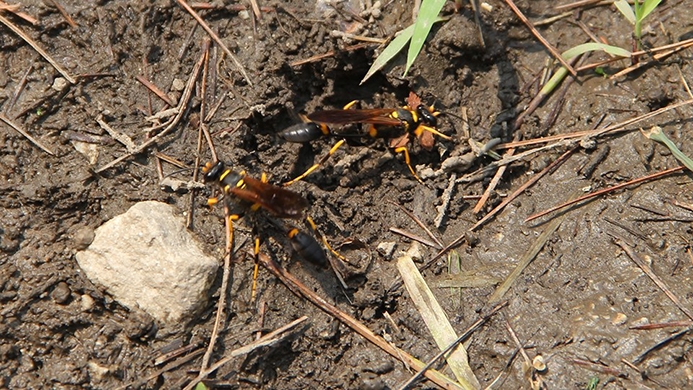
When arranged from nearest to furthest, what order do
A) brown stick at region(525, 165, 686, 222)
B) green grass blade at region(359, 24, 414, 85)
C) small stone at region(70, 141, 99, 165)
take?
small stone at region(70, 141, 99, 165)
brown stick at region(525, 165, 686, 222)
green grass blade at region(359, 24, 414, 85)

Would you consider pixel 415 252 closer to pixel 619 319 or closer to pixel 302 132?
pixel 302 132

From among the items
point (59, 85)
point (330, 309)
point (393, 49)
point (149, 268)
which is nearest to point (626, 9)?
point (393, 49)

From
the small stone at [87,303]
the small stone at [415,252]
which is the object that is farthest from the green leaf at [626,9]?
the small stone at [87,303]

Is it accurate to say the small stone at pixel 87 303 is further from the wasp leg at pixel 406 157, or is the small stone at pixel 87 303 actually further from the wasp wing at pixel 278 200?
the wasp leg at pixel 406 157

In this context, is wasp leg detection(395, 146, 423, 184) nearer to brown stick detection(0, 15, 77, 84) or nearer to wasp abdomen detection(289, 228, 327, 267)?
wasp abdomen detection(289, 228, 327, 267)

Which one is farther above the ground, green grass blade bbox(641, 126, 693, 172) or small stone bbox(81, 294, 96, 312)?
green grass blade bbox(641, 126, 693, 172)

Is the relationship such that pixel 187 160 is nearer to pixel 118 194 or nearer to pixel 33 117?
pixel 118 194

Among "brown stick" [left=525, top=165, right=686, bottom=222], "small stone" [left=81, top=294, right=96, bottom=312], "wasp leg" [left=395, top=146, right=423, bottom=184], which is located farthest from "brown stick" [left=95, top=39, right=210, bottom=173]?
"brown stick" [left=525, top=165, right=686, bottom=222]

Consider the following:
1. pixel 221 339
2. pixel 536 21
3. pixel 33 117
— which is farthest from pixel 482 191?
pixel 33 117
